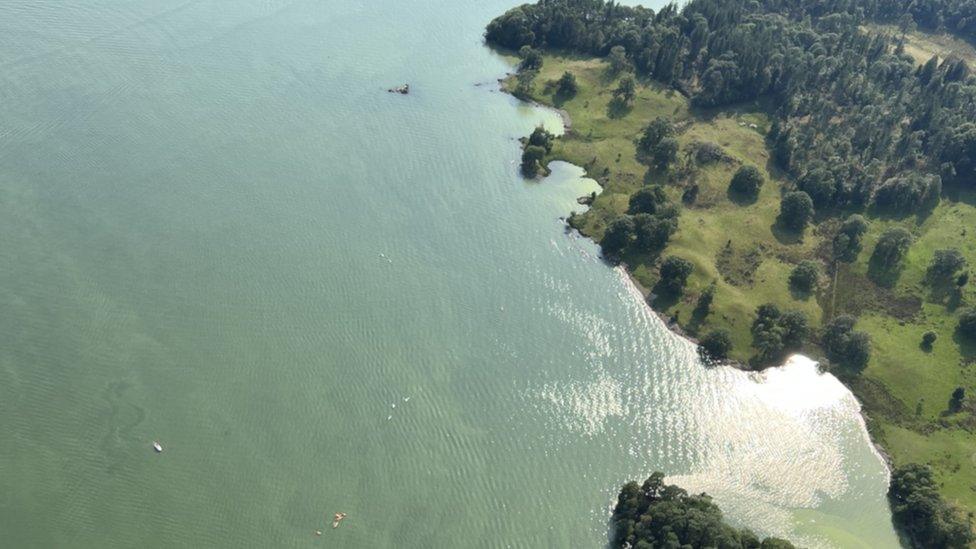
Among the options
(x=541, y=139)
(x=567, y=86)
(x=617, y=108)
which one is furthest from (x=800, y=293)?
(x=567, y=86)

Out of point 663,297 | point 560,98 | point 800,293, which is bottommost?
point 663,297

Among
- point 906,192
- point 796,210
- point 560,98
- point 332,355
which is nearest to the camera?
point 332,355

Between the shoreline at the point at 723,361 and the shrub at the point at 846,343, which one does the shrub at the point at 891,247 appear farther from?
the shoreline at the point at 723,361

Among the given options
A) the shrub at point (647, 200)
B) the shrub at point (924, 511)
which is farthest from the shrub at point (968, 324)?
the shrub at point (647, 200)

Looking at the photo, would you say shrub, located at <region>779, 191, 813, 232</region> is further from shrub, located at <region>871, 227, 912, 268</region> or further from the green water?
the green water

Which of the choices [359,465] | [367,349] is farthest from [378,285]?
[359,465]

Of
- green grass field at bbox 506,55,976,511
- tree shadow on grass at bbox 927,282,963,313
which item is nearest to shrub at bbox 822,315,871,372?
green grass field at bbox 506,55,976,511

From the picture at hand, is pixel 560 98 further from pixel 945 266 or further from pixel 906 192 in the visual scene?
pixel 945 266
